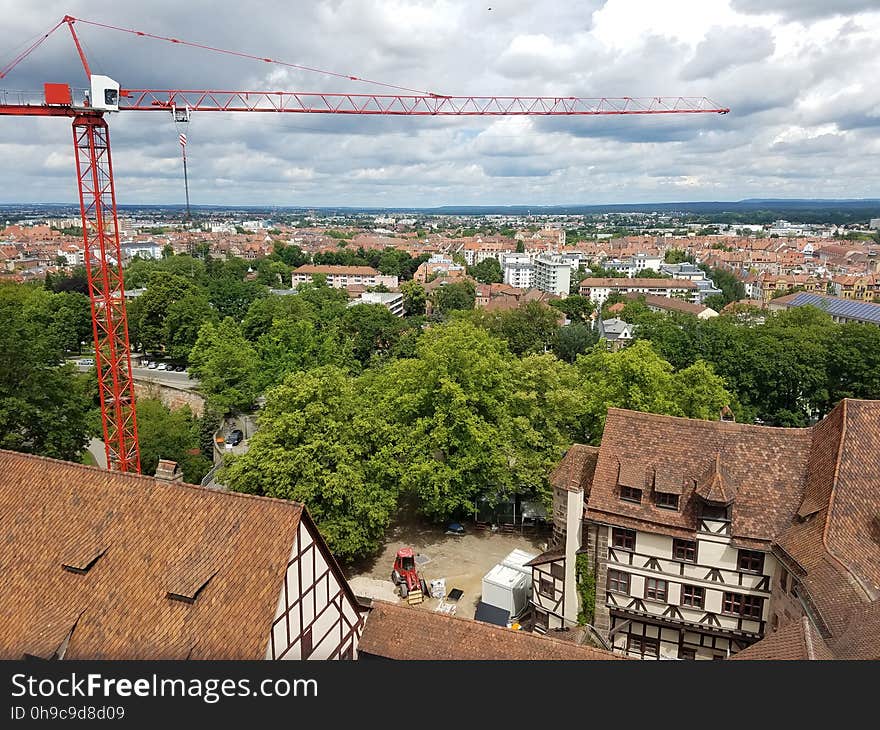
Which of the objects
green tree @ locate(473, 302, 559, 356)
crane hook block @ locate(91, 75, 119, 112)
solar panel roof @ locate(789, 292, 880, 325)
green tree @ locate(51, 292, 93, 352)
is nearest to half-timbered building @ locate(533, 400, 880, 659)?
crane hook block @ locate(91, 75, 119, 112)

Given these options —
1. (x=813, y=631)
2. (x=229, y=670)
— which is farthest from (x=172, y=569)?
(x=813, y=631)

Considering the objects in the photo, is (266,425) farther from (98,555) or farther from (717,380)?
(717,380)

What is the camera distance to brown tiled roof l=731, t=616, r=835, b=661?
1539cm

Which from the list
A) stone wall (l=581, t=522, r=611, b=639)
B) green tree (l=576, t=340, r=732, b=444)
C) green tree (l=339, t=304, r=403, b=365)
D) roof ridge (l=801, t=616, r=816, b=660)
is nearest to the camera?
roof ridge (l=801, t=616, r=816, b=660)

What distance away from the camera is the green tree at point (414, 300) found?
132 metres

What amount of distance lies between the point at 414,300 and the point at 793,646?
119 metres

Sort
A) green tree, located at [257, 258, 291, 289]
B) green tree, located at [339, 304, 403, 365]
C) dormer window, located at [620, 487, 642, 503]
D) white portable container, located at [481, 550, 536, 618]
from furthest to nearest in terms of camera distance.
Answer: green tree, located at [257, 258, 291, 289] < green tree, located at [339, 304, 403, 365] < white portable container, located at [481, 550, 536, 618] < dormer window, located at [620, 487, 642, 503]

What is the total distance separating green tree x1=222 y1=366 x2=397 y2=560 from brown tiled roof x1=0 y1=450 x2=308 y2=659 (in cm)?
1242

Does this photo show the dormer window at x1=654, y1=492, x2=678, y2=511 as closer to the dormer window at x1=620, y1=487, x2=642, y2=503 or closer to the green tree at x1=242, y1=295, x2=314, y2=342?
the dormer window at x1=620, y1=487, x2=642, y2=503

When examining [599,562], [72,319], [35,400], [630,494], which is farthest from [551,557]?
[72,319]

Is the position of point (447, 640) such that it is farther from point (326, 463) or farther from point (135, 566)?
point (326, 463)

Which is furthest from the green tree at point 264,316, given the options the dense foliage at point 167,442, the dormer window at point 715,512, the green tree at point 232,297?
the dormer window at point 715,512

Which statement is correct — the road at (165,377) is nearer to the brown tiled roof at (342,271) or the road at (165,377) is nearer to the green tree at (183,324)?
the green tree at (183,324)

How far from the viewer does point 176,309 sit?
81125 mm
